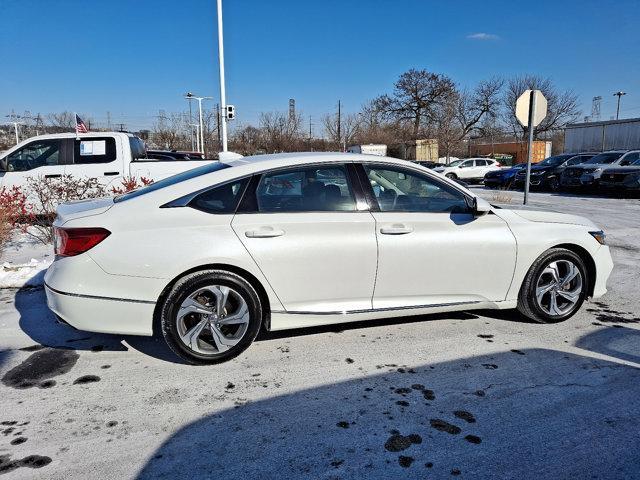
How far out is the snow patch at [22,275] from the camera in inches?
214

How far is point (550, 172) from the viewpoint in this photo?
2114 centimetres

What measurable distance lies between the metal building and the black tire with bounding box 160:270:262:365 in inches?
1382

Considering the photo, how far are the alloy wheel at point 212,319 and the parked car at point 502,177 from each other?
68.6 feet

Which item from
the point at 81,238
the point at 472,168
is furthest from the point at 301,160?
the point at 472,168

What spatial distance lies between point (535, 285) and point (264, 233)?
252cm

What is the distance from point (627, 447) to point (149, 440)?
259 centimetres

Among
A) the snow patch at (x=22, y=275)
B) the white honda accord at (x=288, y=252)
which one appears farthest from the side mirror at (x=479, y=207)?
the snow patch at (x=22, y=275)

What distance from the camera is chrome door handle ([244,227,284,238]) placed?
11.4 feet

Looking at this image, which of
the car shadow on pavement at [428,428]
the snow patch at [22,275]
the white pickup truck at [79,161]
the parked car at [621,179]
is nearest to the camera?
the car shadow on pavement at [428,428]

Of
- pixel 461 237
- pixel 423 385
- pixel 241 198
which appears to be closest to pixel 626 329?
pixel 461 237

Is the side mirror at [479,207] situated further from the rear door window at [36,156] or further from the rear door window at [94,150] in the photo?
the rear door window at [36,156]

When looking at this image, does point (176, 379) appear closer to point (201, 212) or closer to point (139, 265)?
point (139, 265)

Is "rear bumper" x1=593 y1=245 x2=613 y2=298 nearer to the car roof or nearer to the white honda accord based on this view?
the white honda accord

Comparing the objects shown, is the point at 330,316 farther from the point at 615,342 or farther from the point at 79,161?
the point at 79,161
